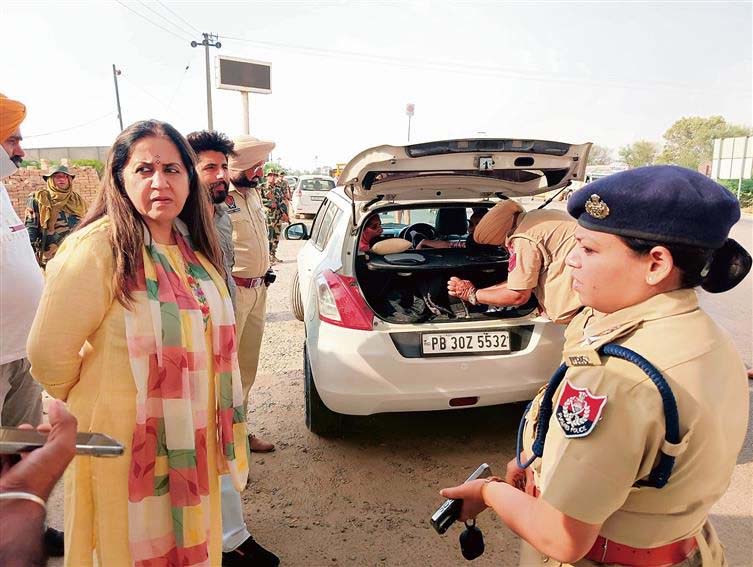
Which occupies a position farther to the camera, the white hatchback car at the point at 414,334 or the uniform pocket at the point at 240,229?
the uniform pocket at the point at 240,229

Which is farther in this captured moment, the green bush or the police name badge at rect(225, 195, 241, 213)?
the green bush

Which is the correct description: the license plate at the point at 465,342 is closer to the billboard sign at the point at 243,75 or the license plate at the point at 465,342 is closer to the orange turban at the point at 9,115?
the orange turban at the point at 9,115

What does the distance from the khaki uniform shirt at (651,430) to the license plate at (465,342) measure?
180 centimetres

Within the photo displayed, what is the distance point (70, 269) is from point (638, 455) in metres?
1.54

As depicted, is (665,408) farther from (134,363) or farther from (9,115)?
(9,115)

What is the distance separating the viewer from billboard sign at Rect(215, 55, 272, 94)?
22.5 meters

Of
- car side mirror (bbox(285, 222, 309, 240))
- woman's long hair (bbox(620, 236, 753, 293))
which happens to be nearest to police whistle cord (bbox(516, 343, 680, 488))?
woman's long hair (bbox(620, 236, 753, 293))

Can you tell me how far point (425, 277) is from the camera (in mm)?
3732

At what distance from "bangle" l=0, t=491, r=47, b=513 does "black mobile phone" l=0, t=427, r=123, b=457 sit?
11 centimetres

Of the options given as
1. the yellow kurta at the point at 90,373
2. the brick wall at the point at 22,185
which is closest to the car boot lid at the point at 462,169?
the yellow kurta at the point at 90,373

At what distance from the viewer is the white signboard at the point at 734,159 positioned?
28.9m

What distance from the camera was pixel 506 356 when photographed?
111 inches

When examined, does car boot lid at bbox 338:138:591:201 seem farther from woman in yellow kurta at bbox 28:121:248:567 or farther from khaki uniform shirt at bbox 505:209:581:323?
woman in yellow kurta at bbox 28:121:248:567

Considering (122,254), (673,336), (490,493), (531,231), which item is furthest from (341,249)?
(673,336)
